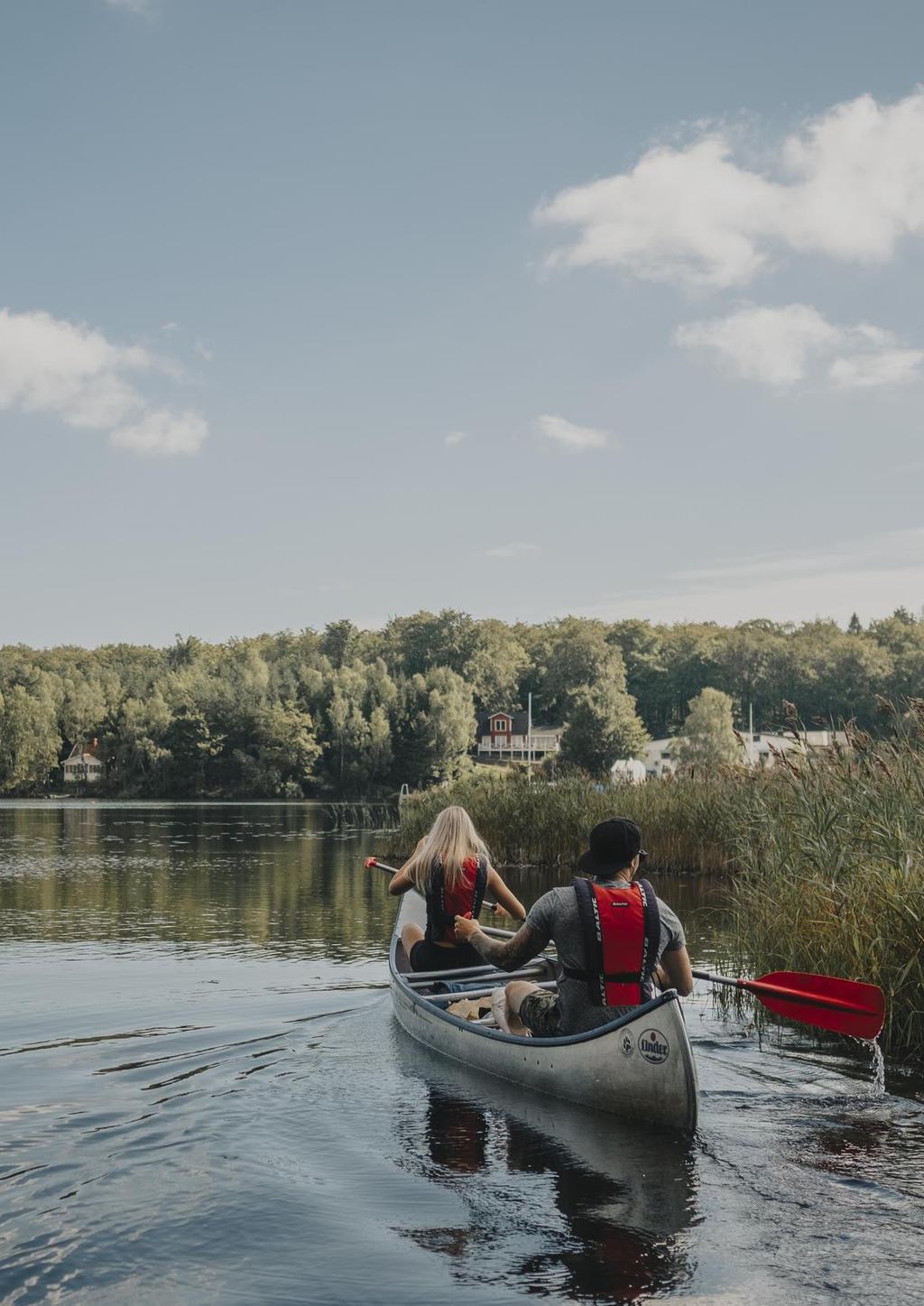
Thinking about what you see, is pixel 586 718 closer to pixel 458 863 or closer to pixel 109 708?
pixel 109 708

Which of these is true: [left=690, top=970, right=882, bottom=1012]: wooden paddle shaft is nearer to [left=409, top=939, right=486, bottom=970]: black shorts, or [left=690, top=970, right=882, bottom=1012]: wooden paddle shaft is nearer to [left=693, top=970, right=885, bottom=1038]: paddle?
[left=693, top=970, right=885, bottom=1038]: paddle

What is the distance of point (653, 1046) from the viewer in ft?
20.7

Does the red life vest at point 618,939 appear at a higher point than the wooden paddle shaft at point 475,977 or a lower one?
higher

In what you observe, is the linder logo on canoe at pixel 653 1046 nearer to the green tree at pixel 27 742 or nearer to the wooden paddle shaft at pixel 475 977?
the wooden paddle shaft at pixel 475 977

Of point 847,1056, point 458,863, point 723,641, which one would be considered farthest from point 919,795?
point 723,641

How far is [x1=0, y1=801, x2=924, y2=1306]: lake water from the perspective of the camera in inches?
193

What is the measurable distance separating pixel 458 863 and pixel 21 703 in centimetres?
8666

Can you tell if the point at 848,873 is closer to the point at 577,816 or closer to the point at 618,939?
the point at 618,939

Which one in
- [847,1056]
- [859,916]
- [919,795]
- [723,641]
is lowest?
[847,1056]

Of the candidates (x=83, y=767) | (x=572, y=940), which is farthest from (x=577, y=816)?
(x=83, y=767)

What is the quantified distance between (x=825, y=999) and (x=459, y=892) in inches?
109

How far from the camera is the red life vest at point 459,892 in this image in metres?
8.77

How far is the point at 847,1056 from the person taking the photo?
863 centimetres

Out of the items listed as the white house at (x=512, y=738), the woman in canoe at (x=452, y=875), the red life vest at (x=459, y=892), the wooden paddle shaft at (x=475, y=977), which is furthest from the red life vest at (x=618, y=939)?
the white house at (x=512, y=738)
